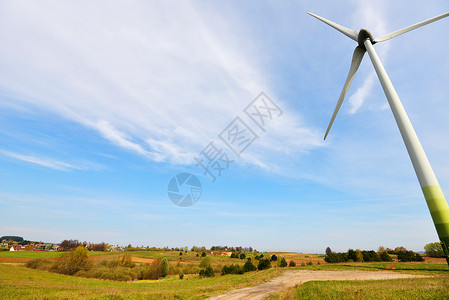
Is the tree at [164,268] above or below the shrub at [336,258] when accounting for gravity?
below

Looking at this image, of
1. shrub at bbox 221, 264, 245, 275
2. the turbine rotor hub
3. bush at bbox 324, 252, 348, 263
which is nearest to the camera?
the turbine rotor hub

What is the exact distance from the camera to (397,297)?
20.5 meters

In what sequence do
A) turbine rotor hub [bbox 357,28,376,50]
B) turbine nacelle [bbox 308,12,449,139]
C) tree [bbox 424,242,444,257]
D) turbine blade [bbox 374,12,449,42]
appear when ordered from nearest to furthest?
turbine blade [bbox 374,12,449,42]
turbine rotor hub [bbox 357,28,376,50]
turbine nacelle [bbox 308,12,449,139]
tree [bbox 424,242,444,257]

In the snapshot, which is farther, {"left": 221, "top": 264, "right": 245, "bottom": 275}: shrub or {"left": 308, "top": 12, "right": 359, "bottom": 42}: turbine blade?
{"left": 221, "top": 264, "right": 245, "bottom": 275}: shrub

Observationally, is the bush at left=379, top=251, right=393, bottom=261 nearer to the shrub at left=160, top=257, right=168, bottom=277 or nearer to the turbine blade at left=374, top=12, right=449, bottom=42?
the shrub at left=160, top=257, right=168, bottom=277

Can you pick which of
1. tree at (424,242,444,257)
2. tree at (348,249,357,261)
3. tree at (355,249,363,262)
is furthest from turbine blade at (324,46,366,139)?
tree at (424,242,444,257)

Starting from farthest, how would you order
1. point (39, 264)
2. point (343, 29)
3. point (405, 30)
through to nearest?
point (39, 264) → point (343, 29) → point (405, 30)

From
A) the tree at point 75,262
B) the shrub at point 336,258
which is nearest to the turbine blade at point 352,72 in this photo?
the shrub at point 336,258

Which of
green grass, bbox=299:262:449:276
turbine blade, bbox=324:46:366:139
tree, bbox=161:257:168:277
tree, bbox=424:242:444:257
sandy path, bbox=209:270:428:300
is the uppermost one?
turbine blade, bbox=324:46:366:139

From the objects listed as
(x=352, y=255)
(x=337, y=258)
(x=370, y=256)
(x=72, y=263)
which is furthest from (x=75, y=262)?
(x=370, y=256)

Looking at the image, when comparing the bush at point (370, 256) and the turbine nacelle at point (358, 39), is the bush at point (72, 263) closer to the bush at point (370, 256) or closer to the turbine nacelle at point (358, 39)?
the turbine nacelle at point (358, 39)

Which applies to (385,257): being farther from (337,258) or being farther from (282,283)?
(282,283)

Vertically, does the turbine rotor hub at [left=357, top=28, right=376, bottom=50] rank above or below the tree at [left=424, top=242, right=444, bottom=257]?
above

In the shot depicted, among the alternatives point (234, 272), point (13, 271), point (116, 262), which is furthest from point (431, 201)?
point (116, 262)
